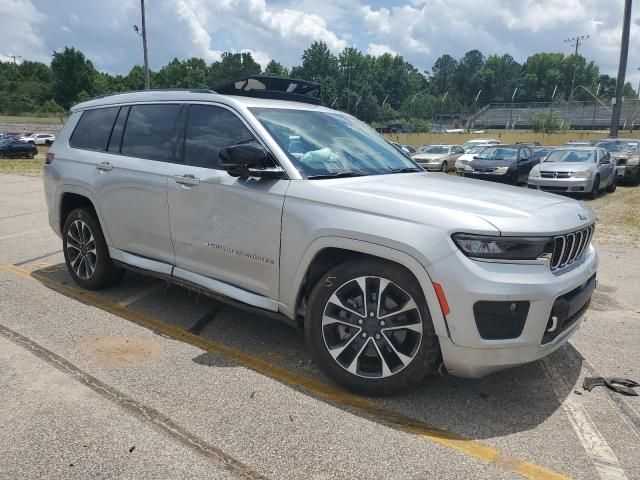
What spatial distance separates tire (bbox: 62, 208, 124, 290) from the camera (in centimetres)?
508

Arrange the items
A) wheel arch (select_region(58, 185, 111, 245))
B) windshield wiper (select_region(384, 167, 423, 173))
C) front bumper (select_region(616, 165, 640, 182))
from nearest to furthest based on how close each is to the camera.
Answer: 1. windshield wiper (select_region(384, 167, 423, 173))
2. wheel arch (select_region(58, 185, 111, 245))
3. front bumper (select_region(616, 165, 640, 182))

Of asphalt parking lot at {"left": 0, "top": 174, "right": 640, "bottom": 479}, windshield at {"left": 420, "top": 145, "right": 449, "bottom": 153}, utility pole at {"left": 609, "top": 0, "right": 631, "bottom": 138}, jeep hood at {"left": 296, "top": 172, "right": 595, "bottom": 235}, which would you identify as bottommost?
windshield at {"left": 420, "top": 145, "right": 449, "bottom": 153}

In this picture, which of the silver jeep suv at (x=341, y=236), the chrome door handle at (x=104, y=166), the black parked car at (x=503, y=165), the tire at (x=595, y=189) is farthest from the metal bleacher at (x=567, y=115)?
the chrome door handle at (x=104, y=166)

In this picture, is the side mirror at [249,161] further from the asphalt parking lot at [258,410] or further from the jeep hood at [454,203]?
the asphalt parking lot at [258,410]

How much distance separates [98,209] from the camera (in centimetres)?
497

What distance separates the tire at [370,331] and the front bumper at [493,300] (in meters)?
0.17

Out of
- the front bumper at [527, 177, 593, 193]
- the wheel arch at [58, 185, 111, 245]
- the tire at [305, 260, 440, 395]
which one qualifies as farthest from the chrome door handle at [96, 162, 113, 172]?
the front bumper at [527, 177, 593, 193]

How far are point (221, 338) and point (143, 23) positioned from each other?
2841 centimetres

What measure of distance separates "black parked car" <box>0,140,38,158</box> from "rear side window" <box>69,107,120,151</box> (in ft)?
111

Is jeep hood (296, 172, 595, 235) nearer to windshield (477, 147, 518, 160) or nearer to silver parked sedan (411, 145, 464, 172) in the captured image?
windshield (477, 147, 518, 160)

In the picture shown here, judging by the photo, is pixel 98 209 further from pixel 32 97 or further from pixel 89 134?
pixel 32 97

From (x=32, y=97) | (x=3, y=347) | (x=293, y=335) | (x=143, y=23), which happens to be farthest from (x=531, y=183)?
(x=32, y=97)

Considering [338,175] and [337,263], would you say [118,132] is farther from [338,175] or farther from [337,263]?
[337,263]

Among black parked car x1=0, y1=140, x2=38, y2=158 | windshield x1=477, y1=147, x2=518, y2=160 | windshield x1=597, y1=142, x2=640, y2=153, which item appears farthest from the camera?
black parked car x1=0, y1=140, x2=38, y2=158
